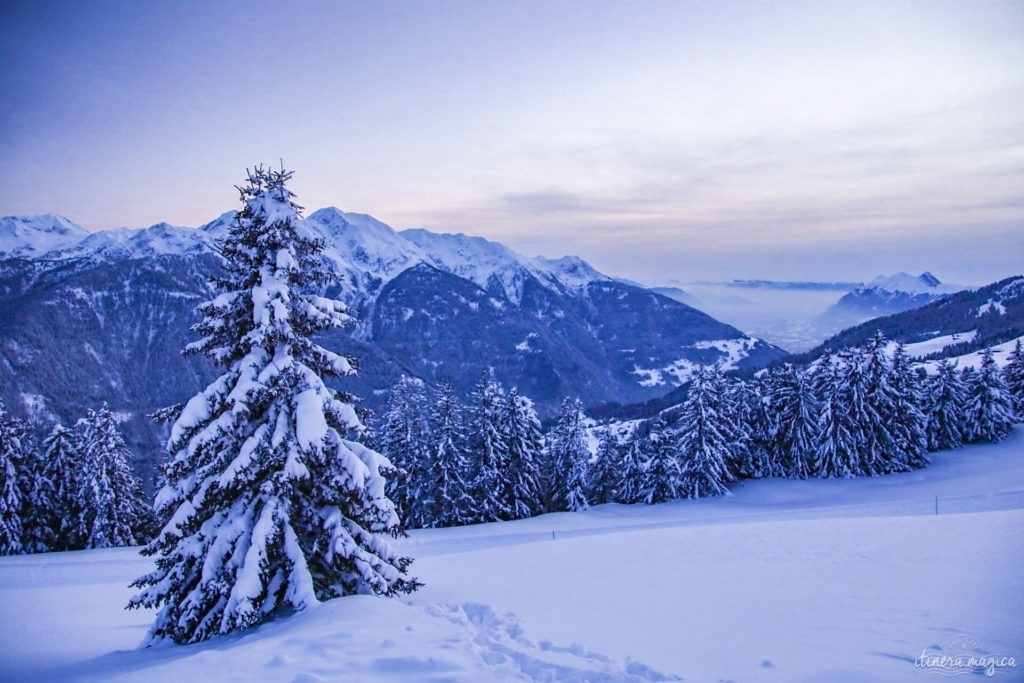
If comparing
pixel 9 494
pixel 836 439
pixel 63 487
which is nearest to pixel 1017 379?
pixel 836 439

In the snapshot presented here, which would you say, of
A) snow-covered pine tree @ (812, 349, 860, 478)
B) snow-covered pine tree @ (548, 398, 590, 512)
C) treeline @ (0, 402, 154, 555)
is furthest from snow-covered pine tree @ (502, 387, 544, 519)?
treeline @ (0, 402, 154, 555)

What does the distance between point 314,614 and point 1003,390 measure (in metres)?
55.1

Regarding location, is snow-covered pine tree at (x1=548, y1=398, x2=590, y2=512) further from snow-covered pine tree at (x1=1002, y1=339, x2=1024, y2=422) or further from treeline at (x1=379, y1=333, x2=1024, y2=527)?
snow-covered pine tree at (x1=1002, y1=339, x2=1024, y2=422)

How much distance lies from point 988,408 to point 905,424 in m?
9.18

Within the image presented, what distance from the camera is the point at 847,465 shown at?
39.8m

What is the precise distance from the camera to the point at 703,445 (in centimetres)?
4034

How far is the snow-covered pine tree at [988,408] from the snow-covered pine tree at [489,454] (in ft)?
124

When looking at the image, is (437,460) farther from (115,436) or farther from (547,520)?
(115,436)

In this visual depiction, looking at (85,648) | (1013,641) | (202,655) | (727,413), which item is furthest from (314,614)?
(727,413)

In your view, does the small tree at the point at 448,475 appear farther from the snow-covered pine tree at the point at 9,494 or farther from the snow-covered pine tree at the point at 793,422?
the snow-covered pine tree at the point at 793,422

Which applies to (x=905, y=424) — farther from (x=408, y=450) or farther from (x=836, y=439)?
(x=408, y=450)

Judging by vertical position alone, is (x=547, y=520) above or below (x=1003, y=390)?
below

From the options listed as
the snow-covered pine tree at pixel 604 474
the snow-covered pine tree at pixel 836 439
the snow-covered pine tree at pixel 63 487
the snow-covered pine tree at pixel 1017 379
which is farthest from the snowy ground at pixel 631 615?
the snow-covered pine tree at pixel 1017 379

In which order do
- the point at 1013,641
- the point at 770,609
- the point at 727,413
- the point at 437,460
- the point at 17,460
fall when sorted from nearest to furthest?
the point at 1013,641, the point at 770,609, the point at 17,460, the point at 437,460, the point at 727,413
